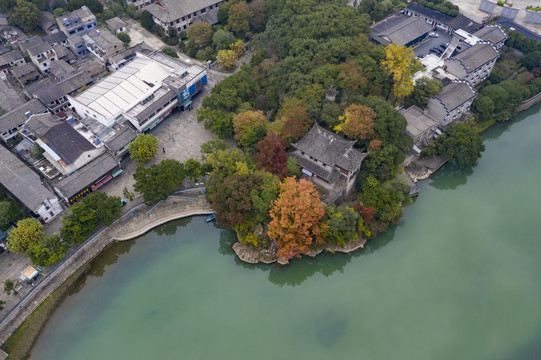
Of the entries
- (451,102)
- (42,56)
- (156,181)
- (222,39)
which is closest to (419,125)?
(451,102)

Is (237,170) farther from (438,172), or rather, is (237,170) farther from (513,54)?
(513,54)

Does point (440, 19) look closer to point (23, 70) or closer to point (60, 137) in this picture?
point (60, 137)

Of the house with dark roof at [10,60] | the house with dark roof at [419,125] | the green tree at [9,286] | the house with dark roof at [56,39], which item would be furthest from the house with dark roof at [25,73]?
the house with dark roof at [419,125]

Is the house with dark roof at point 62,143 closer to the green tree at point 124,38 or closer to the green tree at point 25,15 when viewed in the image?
the green tree at point 124,38

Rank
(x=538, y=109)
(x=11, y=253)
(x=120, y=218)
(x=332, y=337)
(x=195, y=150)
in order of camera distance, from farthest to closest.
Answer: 1. (x=538, y=109)
2. (x=195, y=150)
3. (x=120, y=218)
4. (x=11, y=253)
5. (x=332, y=337)

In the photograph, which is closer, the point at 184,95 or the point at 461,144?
the point at 461,144

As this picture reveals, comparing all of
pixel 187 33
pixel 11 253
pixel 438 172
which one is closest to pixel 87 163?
pixel 11 253
